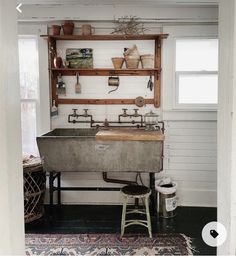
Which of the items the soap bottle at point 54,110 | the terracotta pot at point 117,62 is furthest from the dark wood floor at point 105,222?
the terracotta pot at point 117,62

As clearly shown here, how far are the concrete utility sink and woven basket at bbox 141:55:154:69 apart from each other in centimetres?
98

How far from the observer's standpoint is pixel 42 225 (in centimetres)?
347

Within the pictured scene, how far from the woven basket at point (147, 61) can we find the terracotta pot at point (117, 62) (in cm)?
25

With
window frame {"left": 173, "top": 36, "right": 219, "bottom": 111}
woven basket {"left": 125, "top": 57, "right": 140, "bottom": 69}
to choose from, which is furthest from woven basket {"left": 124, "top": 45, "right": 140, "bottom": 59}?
window frame {"left": 173, "top": 36, "right": 219, "bottom": 111}

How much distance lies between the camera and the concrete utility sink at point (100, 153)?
330 centimetres

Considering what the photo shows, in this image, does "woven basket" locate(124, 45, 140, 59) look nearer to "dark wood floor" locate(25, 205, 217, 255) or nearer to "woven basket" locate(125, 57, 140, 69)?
"woven basket" locate(125, 57, 140, 69)

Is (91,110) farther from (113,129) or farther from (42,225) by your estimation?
(42,225)

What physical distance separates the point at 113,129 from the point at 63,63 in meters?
1.06

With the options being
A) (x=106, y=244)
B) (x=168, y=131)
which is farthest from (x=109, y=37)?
(x=106, y=244)

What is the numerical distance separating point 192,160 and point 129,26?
6.18ft

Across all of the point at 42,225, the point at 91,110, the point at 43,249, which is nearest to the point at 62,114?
the point at 91,110

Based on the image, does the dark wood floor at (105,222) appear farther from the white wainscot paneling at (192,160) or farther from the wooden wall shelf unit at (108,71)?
the wooden wall shelf unit at (108,71)

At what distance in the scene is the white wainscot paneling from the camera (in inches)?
158

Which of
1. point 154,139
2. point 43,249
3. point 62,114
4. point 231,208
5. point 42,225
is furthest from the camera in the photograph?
point 62,114
